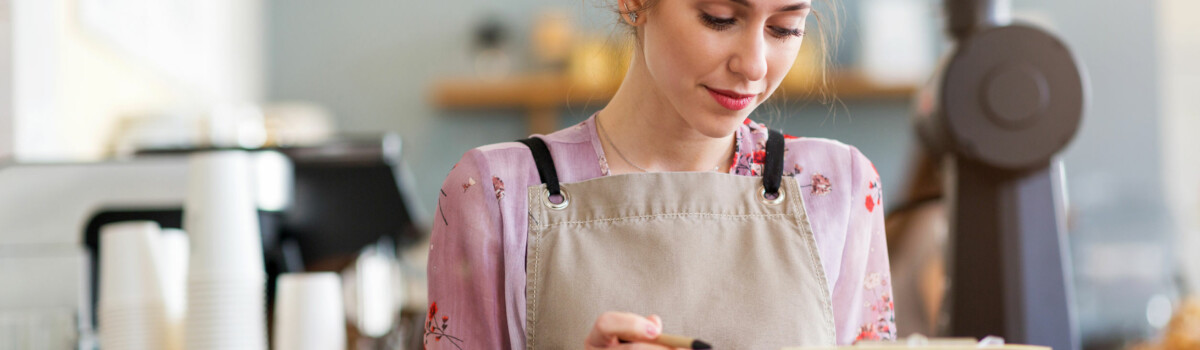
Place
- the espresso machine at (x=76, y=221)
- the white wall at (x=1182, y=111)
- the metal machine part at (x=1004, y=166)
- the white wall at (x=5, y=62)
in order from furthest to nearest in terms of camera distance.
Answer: the white wall at (x=1182, y=111)
the white wall at (x=5, y=62)
the espresso machine at (x=76, y=221)
the metal machine part at (x=1004, y=166)

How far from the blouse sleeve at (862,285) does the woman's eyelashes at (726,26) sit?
10 centimetres

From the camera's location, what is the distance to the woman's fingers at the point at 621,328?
0.45 metres

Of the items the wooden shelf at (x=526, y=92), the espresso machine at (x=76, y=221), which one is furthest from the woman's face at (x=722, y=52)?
the wooden shelf at (x=526, y=92)

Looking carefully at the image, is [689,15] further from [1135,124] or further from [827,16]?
[1135,124]

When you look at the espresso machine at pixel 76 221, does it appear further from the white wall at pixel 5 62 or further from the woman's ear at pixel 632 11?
the woman's ear at pixel 632 11

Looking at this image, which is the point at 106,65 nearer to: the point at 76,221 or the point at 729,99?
the point at 76,221

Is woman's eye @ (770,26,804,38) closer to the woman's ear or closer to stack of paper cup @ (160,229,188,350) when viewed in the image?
the woman's ear

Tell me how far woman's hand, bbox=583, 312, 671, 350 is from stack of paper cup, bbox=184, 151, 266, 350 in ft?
1.72

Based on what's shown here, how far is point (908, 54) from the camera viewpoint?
346cm

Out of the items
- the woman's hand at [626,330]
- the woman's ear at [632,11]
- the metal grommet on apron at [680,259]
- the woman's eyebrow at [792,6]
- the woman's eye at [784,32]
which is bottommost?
the woman's hand at [626,330]

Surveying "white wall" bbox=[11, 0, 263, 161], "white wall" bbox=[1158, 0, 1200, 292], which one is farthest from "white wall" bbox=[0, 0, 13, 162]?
"white wall" bbox=[1158, 0, 1200, 292]

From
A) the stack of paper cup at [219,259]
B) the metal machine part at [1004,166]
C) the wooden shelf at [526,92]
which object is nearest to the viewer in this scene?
the metal machine part at [1004,166]

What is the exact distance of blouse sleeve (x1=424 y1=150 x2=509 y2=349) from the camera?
51 centimetres

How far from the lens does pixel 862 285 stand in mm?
524
